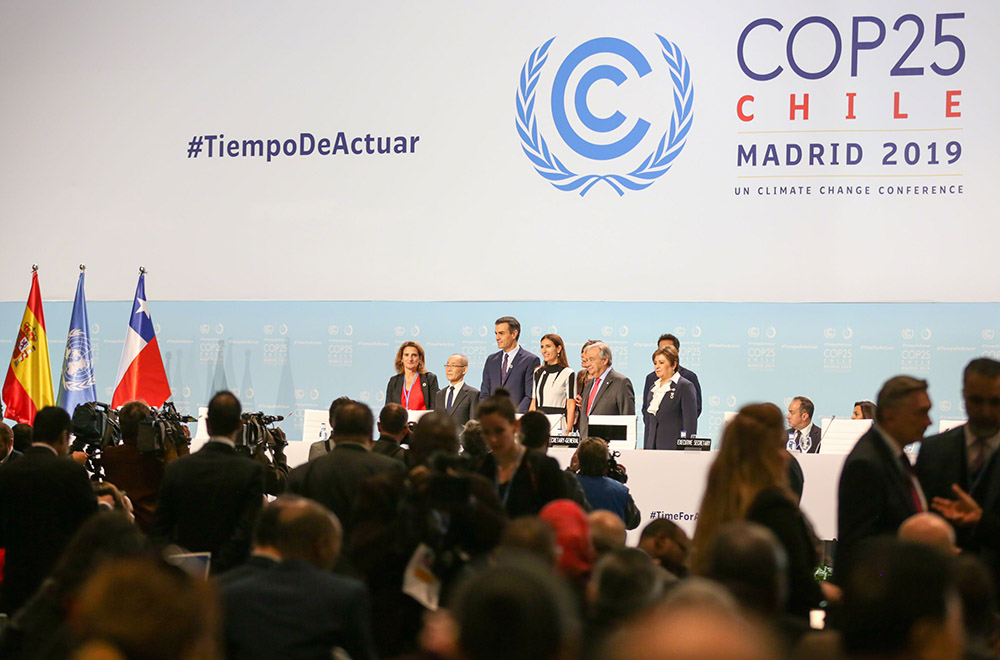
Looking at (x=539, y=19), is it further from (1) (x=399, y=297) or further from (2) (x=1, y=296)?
(2) (x=1, y=296)

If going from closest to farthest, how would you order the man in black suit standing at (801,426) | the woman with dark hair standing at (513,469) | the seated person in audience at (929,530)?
the seated person in audience at (929,530)
the woman with dark hair standing at (513,469)
the man in black suit standing at (801,426)

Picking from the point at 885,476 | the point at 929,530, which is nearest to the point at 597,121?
the point at 885,476

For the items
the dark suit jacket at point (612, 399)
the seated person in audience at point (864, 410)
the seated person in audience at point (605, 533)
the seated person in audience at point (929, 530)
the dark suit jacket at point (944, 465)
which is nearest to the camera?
the seated person in audience at point (929, 530)

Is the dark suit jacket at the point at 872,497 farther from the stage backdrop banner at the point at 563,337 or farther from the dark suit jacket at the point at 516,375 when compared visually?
the stage backdrop banner at the point at 563,337

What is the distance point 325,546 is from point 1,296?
1031 centimetres

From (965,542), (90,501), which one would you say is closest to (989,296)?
(965,542)

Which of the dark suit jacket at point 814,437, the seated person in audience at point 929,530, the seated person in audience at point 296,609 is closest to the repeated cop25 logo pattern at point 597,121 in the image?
the dark suit jacket at point 814,437

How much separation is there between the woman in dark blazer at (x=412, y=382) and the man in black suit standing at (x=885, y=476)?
644 cm

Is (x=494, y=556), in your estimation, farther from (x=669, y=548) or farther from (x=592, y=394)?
(x=592, y=394)

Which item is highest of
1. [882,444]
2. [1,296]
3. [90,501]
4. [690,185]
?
[690,185]

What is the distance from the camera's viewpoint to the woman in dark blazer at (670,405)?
9125mm

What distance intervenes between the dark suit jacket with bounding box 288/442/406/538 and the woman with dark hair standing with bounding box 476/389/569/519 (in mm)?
366

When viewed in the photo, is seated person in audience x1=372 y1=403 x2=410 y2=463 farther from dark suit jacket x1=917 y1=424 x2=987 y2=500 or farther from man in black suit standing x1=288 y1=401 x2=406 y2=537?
dark suit jacket x1=917 y1=424 x2=987 y2=500

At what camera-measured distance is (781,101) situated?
9.96 metres
